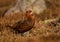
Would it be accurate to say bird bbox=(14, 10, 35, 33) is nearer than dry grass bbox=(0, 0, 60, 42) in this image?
No

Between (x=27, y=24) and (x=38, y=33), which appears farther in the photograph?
(x=38, y=33)

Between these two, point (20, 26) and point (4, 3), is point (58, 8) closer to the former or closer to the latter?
point (4, 3)

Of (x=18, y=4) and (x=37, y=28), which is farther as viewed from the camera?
(x=18, y=4)

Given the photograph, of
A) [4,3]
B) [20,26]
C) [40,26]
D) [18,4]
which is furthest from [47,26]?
[4,3]

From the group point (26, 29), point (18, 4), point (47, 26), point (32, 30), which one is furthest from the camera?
point (18, 4)

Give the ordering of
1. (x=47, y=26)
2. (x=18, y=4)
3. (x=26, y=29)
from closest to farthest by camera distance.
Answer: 1. (x=26, y=29)
2. (x=47, y=26)
3. (x=18, y=4)

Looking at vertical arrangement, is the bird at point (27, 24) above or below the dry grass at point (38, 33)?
above

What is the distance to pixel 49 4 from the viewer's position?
876 cm

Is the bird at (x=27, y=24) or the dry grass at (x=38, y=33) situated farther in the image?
the bird at (x=27, y=24)

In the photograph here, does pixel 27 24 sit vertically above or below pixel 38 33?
above

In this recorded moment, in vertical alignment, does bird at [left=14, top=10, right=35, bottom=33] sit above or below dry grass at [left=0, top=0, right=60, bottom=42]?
above

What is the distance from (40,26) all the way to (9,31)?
919 mm

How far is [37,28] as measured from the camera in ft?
21.3

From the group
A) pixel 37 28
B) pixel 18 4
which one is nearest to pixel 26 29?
pixel 37 28
